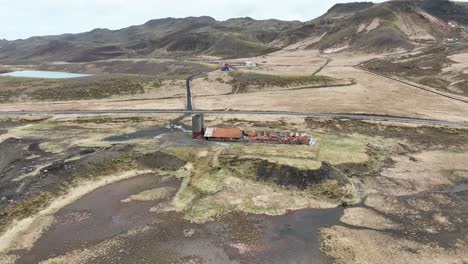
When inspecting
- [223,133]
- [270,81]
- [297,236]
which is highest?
[270,81]

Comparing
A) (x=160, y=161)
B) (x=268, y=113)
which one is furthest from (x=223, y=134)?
(x=268, y=113)

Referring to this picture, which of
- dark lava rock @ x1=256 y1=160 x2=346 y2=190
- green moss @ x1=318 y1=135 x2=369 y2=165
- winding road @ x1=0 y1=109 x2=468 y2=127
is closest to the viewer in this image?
dark lava rock @ x1=256 y1=160 x2=346 y2=190

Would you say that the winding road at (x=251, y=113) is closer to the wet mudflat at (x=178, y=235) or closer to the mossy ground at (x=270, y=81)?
the mossy ground at (x=270, y=81)

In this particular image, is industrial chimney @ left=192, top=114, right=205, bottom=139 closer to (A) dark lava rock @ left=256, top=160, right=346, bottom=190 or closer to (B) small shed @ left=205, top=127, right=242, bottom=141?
(B) small shed @ left=205, top=127, right=242, bottom=141

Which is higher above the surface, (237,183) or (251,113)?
(251,113)

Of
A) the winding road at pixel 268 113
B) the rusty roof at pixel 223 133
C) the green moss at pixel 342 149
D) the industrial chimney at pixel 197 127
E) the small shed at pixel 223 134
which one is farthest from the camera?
the winding road at pixel 268 113

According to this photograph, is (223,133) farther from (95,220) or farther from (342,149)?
(95,220)

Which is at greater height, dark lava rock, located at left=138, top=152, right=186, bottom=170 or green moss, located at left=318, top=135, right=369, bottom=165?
green moss, located at left=318, top=135, right=369, bottom=165

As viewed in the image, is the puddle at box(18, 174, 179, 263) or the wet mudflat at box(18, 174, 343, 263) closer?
the wet mudflat at box(18, 174, 343, 263)

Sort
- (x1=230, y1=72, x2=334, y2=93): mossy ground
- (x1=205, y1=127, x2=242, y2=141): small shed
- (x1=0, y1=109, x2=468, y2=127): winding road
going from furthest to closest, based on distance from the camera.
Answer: (x1=230, y1=72, x2=334, y2=93): mossy ground < (x1=0, y1=109, x2=468, y2=127): winding road < (x1=205, y1=127, x2=242, y2=141): small shed

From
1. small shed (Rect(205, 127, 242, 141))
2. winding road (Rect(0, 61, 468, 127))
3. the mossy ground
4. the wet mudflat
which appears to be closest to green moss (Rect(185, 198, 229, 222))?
the wet mudflat

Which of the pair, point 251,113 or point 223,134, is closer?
point 223,134

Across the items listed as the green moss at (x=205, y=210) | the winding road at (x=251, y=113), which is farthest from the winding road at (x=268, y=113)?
the green moss at (x=205, y=210)
